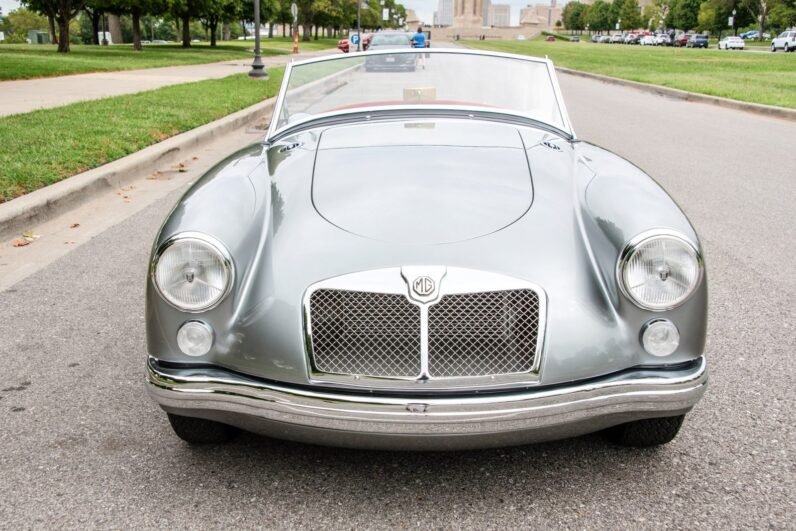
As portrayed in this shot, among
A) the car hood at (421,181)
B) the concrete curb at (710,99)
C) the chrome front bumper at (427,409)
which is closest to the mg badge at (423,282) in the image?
the car hood at (421,181)

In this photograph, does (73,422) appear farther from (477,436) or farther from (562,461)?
(562,461)

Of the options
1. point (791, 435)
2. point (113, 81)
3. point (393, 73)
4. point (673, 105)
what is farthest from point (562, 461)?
point (113, 81)

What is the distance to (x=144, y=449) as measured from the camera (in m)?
2.61

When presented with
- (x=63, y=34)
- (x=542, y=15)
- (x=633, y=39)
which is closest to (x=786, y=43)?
(x=633, y=39)

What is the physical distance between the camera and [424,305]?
2207mm

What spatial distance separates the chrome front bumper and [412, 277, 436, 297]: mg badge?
29 cm

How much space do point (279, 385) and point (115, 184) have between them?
215 inches

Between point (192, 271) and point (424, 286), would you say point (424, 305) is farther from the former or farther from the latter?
A: point (192, 271)

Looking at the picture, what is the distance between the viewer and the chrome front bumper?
2117 mm

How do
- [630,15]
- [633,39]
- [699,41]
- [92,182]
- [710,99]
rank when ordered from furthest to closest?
[630,15] < [633,39] < [699,41] < [710,99] < [92,182]

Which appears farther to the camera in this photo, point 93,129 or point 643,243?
point 93,129

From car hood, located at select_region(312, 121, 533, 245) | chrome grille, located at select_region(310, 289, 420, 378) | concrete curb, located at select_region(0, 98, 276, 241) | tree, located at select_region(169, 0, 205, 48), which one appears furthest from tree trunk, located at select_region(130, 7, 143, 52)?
→ chrome grille, located at select_region(310, 289, 420, 378)

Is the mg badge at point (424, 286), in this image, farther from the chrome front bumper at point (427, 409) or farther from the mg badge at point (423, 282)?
the chrome front bumper at point (427, 409)

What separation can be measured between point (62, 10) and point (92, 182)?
2616 cm
